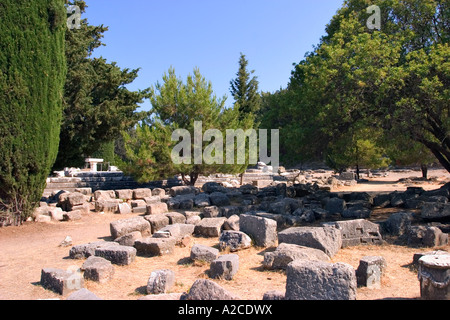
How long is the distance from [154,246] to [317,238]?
3.37 metres

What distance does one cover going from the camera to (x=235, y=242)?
7750 mm

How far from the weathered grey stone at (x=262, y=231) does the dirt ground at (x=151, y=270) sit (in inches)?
11.7

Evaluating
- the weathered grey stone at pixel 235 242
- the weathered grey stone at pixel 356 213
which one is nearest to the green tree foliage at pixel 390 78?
the weathered grey stone at pixel 356 213

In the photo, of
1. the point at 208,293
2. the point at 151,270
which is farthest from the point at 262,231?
the point at 208,293

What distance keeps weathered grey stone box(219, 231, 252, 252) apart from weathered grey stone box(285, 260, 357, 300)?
3309mm

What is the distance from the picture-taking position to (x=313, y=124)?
1366cm

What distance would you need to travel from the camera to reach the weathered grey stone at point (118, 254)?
685 centimetres

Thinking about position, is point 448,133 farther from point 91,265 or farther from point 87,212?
point 87,212

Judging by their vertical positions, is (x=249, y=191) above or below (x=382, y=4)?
below

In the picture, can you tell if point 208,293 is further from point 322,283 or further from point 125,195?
point 125,195

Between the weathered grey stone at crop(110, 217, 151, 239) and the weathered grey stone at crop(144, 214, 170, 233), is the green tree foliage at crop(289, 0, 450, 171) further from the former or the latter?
the weathered grey stone at crop(110, 217, 151, 239)
